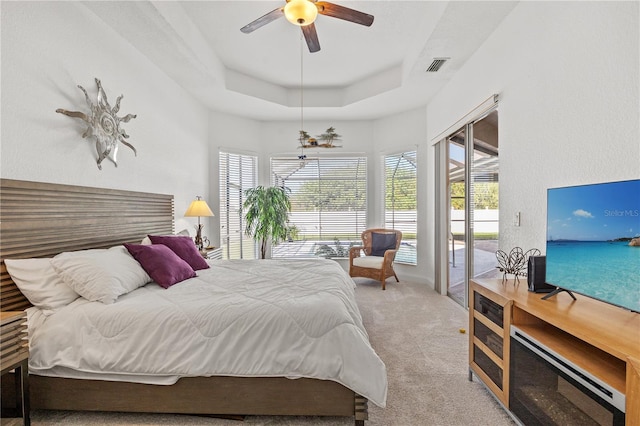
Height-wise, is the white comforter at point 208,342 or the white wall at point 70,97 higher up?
the white wall at point 70,97

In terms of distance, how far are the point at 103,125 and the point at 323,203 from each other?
3.77m

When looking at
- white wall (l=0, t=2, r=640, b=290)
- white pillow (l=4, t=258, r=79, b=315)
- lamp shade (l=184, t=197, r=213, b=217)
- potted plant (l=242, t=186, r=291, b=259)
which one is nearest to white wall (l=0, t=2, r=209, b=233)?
white wall (l=0, t=2, r=640, b=290)

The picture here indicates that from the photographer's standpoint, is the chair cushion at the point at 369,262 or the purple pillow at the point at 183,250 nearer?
the purple pillow at the point at 183,250

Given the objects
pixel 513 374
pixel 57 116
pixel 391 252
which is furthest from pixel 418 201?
pixel 57 116

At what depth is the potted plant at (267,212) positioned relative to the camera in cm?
517

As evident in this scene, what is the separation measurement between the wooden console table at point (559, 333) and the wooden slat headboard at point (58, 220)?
9.99 ft

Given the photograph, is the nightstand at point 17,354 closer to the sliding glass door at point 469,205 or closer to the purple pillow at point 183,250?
the purple pillow at point 183,250

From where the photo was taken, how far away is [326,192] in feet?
19.4

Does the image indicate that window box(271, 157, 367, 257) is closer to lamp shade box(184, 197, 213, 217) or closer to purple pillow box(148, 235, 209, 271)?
lamp shade box(184, 197, 213, 217)

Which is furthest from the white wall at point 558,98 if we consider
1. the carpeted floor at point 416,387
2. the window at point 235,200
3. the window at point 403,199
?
the window at point 235,200

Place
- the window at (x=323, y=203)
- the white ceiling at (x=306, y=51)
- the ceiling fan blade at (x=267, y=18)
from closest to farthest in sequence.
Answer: the ceiling fan blade at (x=267, y=18)
the white ceiling at (x=306, y=51)
the window at (x=323, y=203)

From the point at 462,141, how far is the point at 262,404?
3.59 meters

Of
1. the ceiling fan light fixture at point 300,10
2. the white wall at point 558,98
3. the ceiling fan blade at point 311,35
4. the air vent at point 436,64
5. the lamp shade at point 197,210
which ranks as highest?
the air vent at point 436,64

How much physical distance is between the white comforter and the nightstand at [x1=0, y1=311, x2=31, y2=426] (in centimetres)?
9
